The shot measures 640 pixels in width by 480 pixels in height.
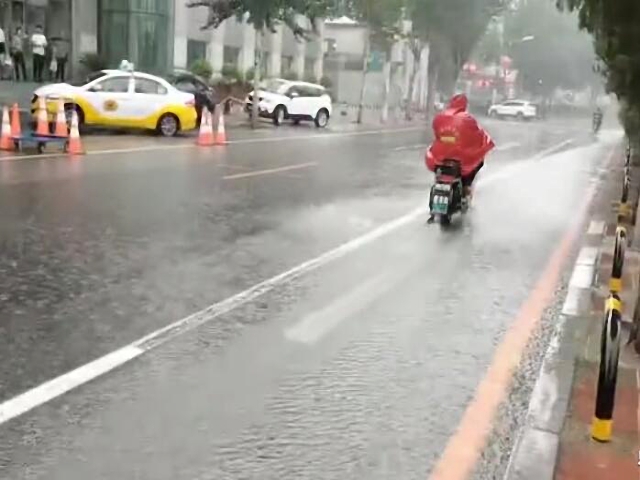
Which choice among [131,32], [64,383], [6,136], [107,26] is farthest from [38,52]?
[64,383]

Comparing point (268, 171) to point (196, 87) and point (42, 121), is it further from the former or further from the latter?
point (196, 87)

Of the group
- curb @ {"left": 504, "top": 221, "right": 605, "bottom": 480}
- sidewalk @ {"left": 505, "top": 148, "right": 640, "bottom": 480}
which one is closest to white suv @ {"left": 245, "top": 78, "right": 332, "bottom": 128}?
sidewalk @ {"left": 505, "top": 148, "right": 640, "bottom": 480}

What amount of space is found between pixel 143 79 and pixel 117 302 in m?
17.6

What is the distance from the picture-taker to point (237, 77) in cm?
4025

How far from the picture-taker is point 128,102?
2355cm

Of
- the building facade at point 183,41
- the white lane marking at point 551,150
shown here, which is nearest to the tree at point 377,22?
the building facade at point 183,41

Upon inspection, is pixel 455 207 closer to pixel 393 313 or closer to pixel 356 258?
pixel 356 258

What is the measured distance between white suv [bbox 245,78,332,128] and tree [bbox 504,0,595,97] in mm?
48437

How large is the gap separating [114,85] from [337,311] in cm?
1772

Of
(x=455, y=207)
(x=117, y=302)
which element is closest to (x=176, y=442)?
(x=117, y=302)

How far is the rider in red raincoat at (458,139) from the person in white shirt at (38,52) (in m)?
21.0

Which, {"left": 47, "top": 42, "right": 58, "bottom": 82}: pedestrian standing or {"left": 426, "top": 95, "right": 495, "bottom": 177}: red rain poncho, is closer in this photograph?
{"left": 426, "top": 95, "right": 495, "bottom": 177}: red rain poncho

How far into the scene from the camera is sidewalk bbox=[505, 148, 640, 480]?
4395 millimetres

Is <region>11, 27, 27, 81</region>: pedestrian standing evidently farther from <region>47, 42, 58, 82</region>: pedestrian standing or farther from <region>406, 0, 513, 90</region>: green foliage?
<region>406, 0, 513, 90</region>: green foliage
